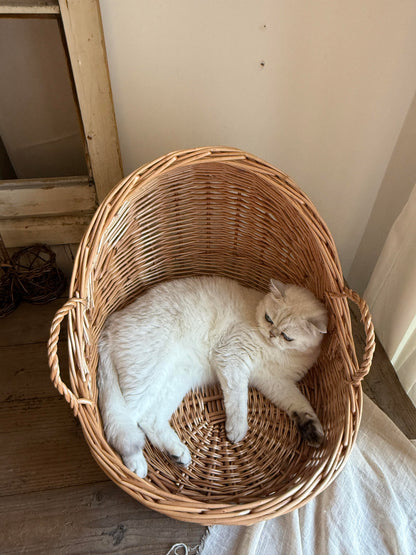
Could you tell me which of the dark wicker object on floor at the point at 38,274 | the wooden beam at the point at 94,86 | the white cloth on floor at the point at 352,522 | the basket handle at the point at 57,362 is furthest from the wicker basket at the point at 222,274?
the dark wicker object on floor at the point at 38,274

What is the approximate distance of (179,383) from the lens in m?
1.07

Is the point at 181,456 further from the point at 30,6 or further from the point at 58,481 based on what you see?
the point at 30,6

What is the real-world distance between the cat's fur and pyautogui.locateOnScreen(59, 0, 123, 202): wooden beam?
0.45 m

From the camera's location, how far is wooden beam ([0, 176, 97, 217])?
1.28 m

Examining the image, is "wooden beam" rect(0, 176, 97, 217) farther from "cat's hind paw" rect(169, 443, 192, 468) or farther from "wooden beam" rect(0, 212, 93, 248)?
"cat's hind paw" rect(169, 443, 192, 468)

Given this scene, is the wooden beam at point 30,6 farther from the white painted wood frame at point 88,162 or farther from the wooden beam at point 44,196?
the wooden beam at point 44,196

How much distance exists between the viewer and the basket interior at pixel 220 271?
35.3 inches

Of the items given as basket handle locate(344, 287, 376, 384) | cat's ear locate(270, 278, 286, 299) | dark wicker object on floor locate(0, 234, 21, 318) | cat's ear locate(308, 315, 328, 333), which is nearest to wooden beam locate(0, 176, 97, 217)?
dark wicker object on floor locate(0, 234, 21, 318)

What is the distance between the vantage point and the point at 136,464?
0.86 metres

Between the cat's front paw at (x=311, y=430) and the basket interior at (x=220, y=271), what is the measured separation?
0.03m

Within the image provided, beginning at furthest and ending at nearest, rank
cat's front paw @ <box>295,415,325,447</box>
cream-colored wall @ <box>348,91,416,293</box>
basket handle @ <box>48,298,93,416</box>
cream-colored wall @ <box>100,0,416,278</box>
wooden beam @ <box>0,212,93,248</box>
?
1. wooden beam @ <box>0,212,93,248</box>
2. cream-colored wall @ <box>348,91,416,293</box>
3. cream-colored wall @ <box>100,0,416,278</box>
4. cat's front paw @ <box>295,415,325,447</box>
5. basket handle @ <box>48,298,93,416</box>

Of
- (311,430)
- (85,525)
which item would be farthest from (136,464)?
(311,430)

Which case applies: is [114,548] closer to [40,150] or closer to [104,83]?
[104,83]

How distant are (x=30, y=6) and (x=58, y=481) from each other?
4.19ft
